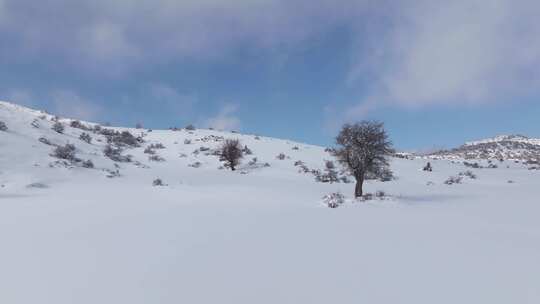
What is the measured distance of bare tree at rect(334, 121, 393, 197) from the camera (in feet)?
61.3

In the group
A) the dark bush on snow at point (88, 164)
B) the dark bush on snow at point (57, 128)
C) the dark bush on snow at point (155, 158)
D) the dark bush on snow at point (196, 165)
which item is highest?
the dark bush on snow at point (57, 128)

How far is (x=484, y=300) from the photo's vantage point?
451 centimetres

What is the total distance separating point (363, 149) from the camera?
61.7ft

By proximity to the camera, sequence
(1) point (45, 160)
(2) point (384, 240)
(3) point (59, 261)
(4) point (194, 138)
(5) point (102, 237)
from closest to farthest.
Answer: (3) point (59, 261) → (5) point (102, 237) → (2) point (384, 240) → (1) point (45, 160) → (4) point (194, 138)

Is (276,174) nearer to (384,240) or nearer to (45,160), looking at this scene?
(45,160)

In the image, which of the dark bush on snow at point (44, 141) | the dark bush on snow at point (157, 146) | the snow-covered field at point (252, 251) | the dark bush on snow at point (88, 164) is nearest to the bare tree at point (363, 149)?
the snow-covered field at point (252, 251)

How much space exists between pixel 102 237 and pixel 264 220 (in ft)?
12.7

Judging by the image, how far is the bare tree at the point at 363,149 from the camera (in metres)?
18.7

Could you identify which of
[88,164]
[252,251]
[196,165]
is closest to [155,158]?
[196,165]

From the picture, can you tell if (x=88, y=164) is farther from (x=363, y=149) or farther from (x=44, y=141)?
(x=363, y=149)

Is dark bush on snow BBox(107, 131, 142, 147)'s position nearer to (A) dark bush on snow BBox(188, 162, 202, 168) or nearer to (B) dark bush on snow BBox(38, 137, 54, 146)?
(A) dark bush on snow BBox(188, 162, 202, 168)

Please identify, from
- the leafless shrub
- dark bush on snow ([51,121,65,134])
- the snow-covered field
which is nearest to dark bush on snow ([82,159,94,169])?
the snow-covered field

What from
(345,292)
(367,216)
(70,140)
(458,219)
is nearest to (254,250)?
(345,292)

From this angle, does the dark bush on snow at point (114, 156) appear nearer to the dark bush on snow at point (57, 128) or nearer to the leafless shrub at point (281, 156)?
the dark bush on snow at point (57, 128)
